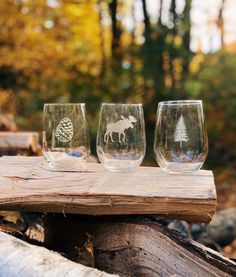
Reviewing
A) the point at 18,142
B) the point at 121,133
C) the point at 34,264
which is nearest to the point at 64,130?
the point at 121,133

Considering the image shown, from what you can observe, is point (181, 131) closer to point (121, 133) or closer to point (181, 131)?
point (181, 131)

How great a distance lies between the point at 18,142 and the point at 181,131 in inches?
82.8

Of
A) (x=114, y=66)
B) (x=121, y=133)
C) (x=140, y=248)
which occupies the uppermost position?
(x=114, y=66)

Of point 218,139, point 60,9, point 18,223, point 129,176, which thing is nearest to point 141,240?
point 129,176

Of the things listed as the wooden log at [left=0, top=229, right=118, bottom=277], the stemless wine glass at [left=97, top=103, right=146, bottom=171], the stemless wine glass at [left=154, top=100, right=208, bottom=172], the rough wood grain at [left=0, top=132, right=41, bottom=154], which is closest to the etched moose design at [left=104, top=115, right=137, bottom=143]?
the stemless wine glass at [left=97, top=103, right=146, bottom=171]

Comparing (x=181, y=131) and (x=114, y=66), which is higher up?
(x=114, y=66)

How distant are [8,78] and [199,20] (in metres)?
3.73

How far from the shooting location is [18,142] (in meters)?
3.61

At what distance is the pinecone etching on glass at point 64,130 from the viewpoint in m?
1.84

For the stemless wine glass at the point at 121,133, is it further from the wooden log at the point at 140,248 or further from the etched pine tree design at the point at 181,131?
the wooden log at the point at 140,248

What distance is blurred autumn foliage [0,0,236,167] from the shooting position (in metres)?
7.34

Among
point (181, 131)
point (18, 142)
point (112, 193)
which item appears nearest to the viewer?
point (112, 193)

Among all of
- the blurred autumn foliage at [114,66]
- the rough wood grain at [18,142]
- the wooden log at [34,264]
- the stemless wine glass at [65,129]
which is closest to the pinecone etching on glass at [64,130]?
the stemless wine glass at [65,129]

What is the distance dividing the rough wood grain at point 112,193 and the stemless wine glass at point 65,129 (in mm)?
97
